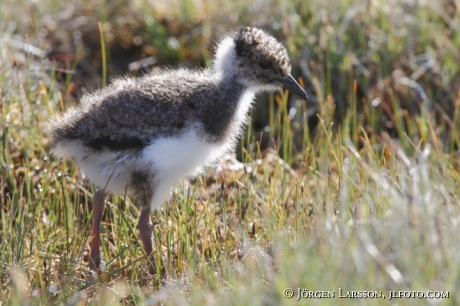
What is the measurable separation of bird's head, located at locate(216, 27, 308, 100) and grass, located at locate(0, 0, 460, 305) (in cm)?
35

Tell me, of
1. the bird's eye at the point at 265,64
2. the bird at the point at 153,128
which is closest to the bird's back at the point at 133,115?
the bird at the point at 153,128

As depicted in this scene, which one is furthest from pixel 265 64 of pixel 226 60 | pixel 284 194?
pixel 284 194

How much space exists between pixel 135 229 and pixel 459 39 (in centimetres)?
319

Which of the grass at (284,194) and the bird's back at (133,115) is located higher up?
the bird's back at (133,115)

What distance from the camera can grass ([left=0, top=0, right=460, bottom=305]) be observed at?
2.41 m

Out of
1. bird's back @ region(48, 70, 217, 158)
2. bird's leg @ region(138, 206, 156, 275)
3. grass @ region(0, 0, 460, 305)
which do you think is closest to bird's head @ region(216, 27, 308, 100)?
bird's back @ region(48, 70, 217, 158)

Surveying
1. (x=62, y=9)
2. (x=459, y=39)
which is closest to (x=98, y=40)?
(x=62, y=9)

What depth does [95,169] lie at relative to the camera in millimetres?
3549

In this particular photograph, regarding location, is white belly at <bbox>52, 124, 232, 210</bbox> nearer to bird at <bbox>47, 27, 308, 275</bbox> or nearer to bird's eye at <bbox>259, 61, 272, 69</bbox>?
bird at <bbox>47, 27, 308, 275</bbox>

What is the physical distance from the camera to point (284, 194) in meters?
4.01

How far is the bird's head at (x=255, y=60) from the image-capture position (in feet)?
12.3

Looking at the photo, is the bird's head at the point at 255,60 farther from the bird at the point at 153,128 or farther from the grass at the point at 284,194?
the grass at the point at 284,194

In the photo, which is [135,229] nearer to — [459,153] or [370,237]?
[370,237]

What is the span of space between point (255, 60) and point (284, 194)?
76 cm
